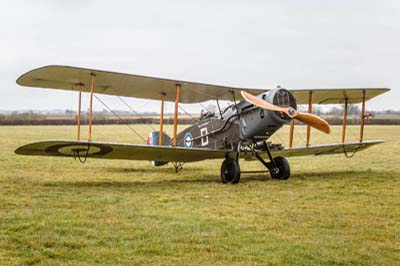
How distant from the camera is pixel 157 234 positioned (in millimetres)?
5105

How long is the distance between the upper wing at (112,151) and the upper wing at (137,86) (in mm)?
1465

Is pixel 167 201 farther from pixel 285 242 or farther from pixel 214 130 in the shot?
pixel 214 130

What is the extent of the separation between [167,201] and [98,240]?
8.89 ft

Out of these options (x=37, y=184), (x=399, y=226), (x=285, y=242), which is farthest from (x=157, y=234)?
(x=37, y=184)

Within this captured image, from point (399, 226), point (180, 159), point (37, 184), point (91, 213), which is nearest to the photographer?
point (399, 226)

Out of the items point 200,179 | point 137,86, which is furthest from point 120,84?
point 200,179

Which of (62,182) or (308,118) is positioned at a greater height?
(308,118)

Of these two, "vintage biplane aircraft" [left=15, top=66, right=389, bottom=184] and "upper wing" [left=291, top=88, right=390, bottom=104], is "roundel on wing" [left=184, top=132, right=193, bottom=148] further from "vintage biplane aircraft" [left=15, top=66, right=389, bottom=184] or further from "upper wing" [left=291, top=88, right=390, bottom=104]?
"upper wing" [left=291, top=88, right=390, bottom=104]

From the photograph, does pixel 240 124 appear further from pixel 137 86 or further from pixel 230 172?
pixel 137 86

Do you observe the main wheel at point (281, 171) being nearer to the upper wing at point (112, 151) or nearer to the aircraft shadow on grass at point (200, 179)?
the aircraft shadow on grass at point (200, 179)

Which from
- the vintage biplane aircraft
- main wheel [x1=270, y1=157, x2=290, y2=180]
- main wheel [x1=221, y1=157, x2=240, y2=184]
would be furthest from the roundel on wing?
main wheel [x1=270, y1=157, x2=290, y2=180]

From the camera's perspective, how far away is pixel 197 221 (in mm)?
5832

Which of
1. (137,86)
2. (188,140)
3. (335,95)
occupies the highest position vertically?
(335,95)

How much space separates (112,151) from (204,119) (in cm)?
293
